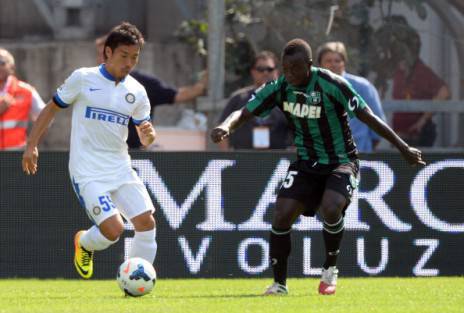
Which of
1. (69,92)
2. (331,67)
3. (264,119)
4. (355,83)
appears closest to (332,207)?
(69,92)

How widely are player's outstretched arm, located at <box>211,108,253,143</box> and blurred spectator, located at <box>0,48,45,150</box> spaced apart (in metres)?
4.06

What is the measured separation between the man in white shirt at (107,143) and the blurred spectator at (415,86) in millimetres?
5404

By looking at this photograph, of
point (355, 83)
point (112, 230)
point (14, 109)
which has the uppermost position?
point (355, 83)

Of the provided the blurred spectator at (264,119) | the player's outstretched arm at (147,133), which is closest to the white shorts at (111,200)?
the player's outstretched arm at (147,133)

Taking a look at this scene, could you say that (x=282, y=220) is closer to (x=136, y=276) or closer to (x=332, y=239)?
(x=332, y=239)

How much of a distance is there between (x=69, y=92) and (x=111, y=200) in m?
→ 0.91

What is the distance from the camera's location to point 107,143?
1059cm

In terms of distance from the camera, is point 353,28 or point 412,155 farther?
point 353,28

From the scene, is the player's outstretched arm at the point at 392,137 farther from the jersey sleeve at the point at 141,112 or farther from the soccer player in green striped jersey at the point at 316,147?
the jersey sleeve at the point at 141,112

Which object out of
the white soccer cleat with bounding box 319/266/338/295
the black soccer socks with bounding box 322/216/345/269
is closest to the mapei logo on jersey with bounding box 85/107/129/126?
the black soccer socks with bounding box 322/216/345/269

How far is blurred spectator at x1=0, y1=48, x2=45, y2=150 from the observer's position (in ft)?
46.9

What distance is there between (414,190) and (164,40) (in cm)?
635

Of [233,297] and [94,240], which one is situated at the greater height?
[94,240]

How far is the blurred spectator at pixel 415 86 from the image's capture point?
50.3ft
